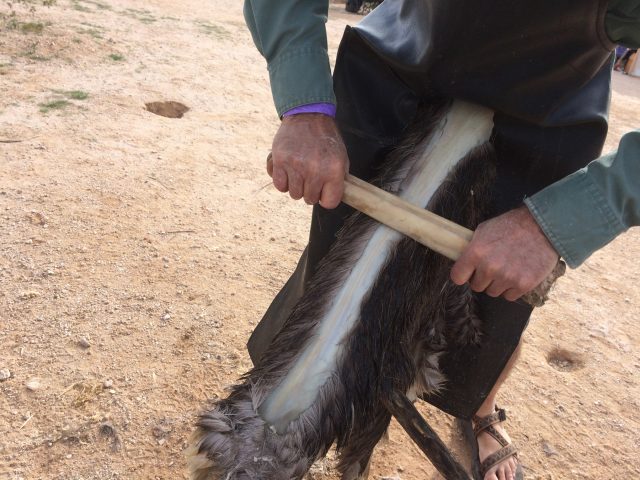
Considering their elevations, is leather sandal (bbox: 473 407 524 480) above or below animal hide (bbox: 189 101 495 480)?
below

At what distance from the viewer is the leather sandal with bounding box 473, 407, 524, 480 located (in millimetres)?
2406

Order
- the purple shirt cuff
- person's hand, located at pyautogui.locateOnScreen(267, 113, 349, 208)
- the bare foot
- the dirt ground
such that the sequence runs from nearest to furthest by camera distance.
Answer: person's hand, located at pyautogui.locateOnScreen(267, 113, 349, 208) → the purple shirt cuff → the dirt ground → the bare foot

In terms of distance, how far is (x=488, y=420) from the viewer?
2506 millimetres

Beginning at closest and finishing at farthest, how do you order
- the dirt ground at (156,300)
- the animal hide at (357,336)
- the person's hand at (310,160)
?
the animal hide at (357,336) < the person's hand at (310,160) < the dirt ground at (156,300)

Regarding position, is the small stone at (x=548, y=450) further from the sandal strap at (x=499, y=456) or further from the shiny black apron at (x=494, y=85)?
the shiny black apron at (x=494, y=85)

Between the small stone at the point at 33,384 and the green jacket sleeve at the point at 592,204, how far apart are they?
2.20 metres

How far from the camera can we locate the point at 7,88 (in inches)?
188

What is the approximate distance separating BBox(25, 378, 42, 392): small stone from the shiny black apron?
Result: 136 centimetres

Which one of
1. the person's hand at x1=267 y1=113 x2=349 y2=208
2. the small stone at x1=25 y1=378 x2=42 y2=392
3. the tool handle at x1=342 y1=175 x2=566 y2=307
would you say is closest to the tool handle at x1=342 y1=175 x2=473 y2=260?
the tool handle at x1=342 y1=175 x2=566 y2=307

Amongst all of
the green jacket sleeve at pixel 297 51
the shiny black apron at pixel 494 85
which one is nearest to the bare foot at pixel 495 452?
the shiny black apron at pixel 494 85

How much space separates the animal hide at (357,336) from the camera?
103cm

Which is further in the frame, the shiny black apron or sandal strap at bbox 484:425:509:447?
sandal strap at bbox 484:425:509:447

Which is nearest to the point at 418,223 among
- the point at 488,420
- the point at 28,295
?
the point at 488,420

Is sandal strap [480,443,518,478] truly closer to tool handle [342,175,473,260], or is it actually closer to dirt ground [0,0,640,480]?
dirt ground [0,0,640,480]
